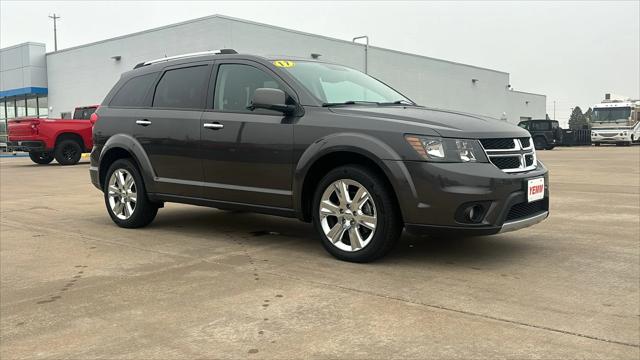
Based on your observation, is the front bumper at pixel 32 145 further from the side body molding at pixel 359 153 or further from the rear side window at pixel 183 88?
the side body molding at pixel 359 153

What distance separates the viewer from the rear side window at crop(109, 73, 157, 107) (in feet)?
20.6

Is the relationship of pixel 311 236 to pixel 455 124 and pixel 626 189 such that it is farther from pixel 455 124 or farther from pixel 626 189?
pixel 626 189

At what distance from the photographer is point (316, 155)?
4668mm

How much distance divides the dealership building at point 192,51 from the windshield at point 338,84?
65.4 feet

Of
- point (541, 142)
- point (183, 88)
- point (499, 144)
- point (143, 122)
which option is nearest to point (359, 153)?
point (499, 144)

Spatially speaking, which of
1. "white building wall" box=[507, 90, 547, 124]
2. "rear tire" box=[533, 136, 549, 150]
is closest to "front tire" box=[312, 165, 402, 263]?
"rear tire" box=[533, 136, 549, 150]

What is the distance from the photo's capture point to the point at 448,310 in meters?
3.44

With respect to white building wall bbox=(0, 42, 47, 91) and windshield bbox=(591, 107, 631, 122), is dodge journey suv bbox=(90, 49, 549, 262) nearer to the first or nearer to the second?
white building wall bbox=(0, 42, 47, 91)

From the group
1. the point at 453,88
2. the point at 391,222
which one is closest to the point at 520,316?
the point at 391,222

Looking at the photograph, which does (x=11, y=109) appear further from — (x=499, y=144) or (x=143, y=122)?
(x=499, y=144)

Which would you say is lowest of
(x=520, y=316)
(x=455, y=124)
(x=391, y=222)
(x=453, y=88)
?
(x=520, y=316)

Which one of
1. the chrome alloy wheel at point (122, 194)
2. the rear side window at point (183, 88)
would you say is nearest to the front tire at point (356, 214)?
the rear side window at point (183, 88)

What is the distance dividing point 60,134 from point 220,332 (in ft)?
55.1

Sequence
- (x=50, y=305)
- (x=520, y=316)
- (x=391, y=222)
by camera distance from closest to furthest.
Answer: (x=520, y=316)
(x=50, y=305)
(x=391, y=222)
